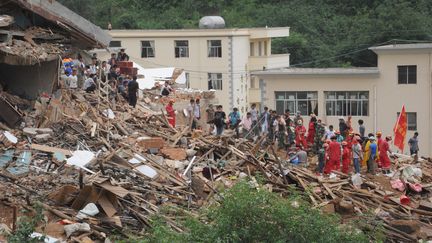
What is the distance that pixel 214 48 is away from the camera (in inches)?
2258

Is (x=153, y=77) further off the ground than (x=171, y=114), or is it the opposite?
(x=153, y=77)

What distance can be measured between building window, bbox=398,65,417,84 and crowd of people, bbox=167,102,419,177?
18.3 meters

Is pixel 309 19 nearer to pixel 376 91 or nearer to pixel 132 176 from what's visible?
pixel 376 91

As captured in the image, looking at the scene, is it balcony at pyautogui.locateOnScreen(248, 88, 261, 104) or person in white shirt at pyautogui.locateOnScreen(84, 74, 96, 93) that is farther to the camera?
balcony at pyautogui.locateOnScreen(248, 88, 261, 104)

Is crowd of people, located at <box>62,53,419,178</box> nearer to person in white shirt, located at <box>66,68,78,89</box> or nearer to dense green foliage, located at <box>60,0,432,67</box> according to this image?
person in white shirt, located at <box>66,68,78,89</box>

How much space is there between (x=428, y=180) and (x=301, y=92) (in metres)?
19.4

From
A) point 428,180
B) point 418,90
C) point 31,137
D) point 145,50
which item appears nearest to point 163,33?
point 145,50

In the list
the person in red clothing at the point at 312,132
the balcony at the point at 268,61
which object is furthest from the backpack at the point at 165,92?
the balcony at the point at 268,61

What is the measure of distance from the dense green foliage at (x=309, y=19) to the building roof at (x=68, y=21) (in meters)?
33.9

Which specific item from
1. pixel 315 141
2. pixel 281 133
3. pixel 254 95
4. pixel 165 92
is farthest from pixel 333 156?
pixel 254 95

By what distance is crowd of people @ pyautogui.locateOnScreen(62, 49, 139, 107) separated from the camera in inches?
1074

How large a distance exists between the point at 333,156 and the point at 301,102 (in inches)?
856

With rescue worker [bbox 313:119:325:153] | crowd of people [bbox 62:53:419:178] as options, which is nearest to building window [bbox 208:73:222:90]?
crowd of people [bbox 62:53:419:178]

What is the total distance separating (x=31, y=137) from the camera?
22766 mm
